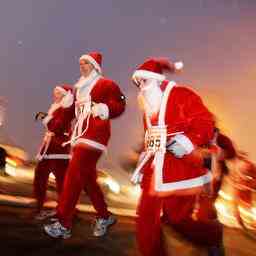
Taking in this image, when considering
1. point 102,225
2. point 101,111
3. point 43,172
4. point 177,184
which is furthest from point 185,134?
point 43,172

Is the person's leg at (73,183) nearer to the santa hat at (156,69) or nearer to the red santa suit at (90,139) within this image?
the red santa suit at (90,139)

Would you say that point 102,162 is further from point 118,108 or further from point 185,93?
point 185,93

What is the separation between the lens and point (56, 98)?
2.29 m

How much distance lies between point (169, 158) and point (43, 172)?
823 millimetres

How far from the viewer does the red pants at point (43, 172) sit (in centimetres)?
223

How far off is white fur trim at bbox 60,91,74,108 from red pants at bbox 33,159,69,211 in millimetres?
257

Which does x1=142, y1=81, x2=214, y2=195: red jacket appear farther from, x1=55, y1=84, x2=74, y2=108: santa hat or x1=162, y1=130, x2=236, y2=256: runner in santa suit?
x1=55, y1=84, x2=74, y2=108: santa hat

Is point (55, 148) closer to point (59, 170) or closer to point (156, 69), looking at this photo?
point (59, 170)

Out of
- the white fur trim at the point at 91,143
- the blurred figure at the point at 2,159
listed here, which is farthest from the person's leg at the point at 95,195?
the blurred figure at the point at 2,159

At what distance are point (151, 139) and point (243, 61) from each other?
25.3 inches

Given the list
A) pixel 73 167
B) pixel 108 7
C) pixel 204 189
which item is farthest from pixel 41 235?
pixel 108 7

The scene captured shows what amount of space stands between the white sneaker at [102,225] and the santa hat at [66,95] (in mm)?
549

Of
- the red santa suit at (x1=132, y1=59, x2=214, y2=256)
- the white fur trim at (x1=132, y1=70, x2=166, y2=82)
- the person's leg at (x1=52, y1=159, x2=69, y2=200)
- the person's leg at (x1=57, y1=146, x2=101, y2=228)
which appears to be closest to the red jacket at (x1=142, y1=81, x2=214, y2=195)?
the red santa suit at (x1=132, y1=59, x2=214, y2=256)

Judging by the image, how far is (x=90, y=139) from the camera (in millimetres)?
2029
